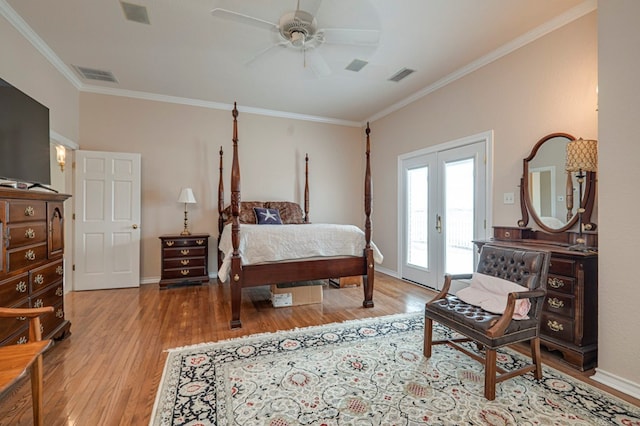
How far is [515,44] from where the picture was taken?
3.26 m

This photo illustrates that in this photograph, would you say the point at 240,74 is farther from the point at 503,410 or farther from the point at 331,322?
the point at 503,410

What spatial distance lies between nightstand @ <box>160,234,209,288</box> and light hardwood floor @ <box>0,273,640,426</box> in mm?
168

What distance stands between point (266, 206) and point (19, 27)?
3553mm

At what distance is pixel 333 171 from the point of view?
242 inches

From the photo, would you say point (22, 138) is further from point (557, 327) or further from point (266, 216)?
point (557, 327)

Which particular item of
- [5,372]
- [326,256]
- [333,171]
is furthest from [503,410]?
[333,171]

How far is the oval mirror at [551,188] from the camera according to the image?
8.93ft

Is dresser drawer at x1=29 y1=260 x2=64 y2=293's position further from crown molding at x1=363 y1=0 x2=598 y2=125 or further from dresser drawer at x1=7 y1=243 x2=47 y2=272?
crown molding at x1=363 y1=0 x2=598 y2=125

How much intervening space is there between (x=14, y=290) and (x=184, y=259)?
2.63 metres

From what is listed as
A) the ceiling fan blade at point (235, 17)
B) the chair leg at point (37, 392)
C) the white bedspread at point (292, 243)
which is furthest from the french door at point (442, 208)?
the chair leg at point (37, 392)

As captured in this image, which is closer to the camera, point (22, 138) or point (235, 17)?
point (235, 17)

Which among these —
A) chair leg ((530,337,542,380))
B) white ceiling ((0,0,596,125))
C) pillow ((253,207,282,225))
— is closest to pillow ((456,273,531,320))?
chair leg ((530,337,542,380))

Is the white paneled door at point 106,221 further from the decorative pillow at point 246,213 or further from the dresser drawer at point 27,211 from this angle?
the dresser drawer at point 27,211

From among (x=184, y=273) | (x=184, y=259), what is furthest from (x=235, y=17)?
(x=184, y=273)
